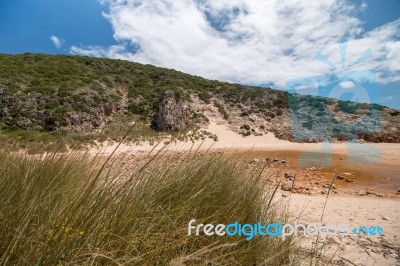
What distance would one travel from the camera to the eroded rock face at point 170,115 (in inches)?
1005

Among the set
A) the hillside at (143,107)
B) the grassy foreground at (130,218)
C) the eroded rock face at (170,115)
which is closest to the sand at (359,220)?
the grassy foreground at (130,218)

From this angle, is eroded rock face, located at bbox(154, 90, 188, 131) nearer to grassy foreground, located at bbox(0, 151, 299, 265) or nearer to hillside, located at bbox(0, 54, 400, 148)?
hillside, located at bbox(0, 54, 400, 148)

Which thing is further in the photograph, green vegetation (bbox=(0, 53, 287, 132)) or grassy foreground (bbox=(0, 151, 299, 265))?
green vegetation (bbox=(0, 53, 287, 132))

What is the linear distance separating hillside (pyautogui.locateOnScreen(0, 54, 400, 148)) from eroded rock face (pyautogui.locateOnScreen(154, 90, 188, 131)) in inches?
4.1

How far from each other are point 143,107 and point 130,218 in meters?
28.9

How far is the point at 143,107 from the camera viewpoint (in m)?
29.6

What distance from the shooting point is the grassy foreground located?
1.20m

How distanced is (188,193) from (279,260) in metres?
0.96

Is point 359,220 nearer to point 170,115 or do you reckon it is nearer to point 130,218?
point 130,218

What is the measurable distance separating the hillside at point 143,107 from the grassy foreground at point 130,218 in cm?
1541

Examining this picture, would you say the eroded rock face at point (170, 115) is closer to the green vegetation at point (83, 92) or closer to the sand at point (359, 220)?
the green vegetation at point (83, 92)

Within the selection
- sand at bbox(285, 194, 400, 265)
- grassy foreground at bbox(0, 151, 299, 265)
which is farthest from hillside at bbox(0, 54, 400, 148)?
grassy foreground at bbox(0, 151, 299, 265)

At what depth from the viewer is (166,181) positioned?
2.39 m

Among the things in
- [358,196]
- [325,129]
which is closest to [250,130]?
[325,129]
